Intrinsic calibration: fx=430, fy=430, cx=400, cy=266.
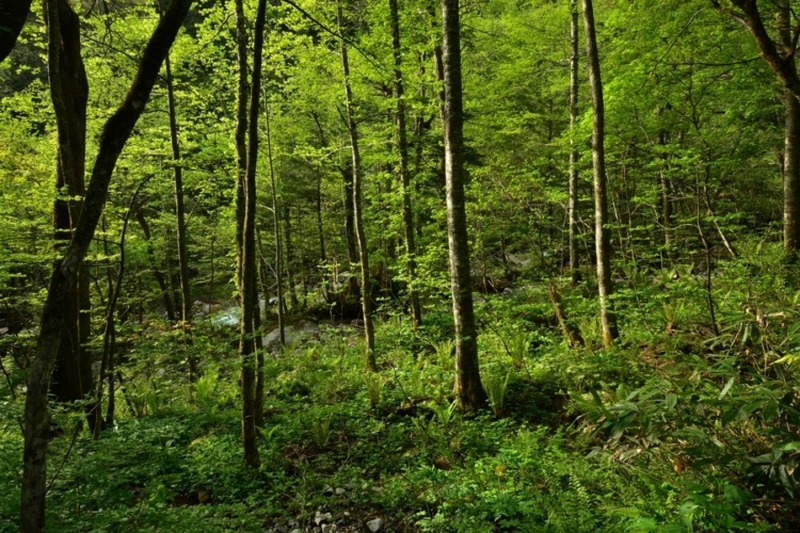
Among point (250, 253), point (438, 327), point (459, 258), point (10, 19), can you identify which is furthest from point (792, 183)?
point (10, 19)

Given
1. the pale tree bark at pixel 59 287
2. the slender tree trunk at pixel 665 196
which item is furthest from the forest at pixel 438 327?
the slender tree trunk at pixel 665 196

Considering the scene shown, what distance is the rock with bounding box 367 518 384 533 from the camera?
4238mm

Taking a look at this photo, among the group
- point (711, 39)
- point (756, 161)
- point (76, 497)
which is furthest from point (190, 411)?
point (756, 161)

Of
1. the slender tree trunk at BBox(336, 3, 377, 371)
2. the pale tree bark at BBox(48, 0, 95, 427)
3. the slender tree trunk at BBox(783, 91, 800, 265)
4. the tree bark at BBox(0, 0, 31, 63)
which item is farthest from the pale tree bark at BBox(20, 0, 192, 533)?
the slender tree trunk at BBox(783, 91, 800, 265)

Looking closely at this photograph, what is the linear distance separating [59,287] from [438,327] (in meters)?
8.45

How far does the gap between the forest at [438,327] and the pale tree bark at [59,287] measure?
1cm

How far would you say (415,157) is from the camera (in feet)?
38.1

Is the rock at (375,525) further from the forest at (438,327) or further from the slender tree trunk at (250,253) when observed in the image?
the slender tree trunk at (250,253)

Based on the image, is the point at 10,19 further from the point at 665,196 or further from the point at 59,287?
the point at 665,196

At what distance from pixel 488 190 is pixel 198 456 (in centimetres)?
848

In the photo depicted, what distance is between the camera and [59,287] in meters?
2.60

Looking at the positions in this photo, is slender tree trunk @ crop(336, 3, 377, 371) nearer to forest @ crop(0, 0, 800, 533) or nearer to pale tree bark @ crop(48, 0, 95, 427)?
forest @ crop(0, 0, 800, 533)

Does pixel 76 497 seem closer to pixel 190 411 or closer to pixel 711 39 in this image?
pixel 190 411

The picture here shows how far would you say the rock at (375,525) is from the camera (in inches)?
167
